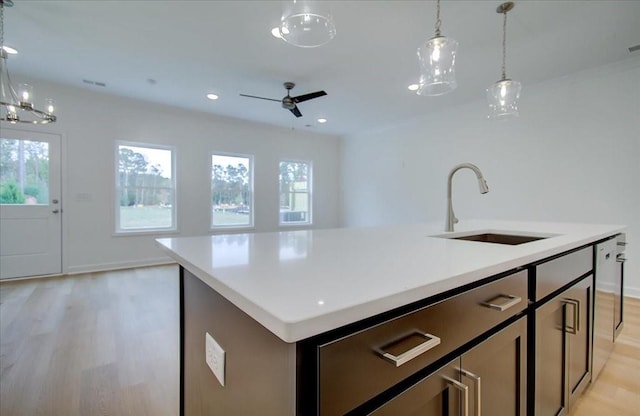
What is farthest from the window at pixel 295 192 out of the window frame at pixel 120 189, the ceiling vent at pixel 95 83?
the ceiling vent at pixel 95 83

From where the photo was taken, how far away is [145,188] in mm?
4953

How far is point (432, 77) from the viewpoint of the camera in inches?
81.2

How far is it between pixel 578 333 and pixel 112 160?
5.74 m

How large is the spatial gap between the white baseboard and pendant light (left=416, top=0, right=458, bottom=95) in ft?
13.2

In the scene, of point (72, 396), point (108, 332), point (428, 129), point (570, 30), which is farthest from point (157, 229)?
point (570, 30)

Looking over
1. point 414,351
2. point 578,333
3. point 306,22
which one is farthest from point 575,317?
point 306,22

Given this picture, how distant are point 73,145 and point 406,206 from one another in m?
5.70

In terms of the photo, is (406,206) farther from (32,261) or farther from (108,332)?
(32,261)

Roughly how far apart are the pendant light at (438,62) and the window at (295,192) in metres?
4.73

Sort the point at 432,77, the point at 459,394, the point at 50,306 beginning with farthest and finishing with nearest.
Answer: the point at 50,306
the point at 432,77
the point at 459,394

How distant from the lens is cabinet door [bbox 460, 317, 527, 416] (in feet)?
2.54

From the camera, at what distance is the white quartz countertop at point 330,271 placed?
50 cm

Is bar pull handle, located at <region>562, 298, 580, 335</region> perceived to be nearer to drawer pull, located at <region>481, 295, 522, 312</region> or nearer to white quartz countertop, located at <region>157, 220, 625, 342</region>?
white quartz countertop, located at <region>157, 220, 625, 342</region>

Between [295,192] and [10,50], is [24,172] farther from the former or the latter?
[295,192]
